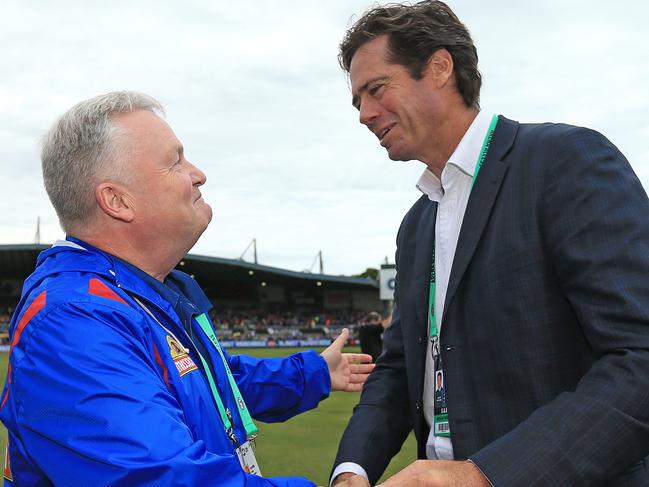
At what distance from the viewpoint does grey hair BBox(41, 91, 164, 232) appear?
2.08 m

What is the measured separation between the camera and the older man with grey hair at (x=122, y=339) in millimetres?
1484

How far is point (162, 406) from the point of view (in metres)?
1.55

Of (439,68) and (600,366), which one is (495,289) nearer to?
(600,366)

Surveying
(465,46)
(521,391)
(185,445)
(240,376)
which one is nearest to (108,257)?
(185,445)

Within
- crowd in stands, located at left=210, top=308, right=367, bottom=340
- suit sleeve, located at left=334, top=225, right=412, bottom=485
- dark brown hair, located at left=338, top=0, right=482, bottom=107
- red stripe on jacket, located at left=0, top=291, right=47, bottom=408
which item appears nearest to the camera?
red stripe on jacket, located at left=0, top=291, right=47, bottom=408

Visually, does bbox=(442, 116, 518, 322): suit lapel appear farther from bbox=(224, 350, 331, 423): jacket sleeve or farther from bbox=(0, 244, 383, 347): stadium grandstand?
bbox=(0, 244, 383, 347): stadium grandstand

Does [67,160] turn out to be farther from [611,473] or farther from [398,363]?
[611,473]

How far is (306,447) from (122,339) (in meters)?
7.05

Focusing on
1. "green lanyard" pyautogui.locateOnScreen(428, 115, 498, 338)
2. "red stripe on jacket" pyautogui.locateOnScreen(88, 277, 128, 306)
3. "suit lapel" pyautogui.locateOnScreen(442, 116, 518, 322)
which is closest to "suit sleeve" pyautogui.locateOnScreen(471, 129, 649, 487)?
"suit lapel" pyautogui.locateOnScreen(442, 116, 518, 322)

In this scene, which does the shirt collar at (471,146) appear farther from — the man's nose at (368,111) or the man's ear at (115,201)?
the man's ear at (115,201)

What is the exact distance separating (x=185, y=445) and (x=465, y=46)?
1.72 m

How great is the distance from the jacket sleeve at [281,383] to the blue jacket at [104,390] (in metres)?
0.73

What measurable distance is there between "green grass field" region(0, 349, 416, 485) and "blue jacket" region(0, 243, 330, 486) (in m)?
4.80

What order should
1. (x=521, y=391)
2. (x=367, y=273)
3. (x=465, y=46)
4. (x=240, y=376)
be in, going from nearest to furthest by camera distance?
(x=521, y=391), (x=465, y=46), (x=240, y=376), (x=367, y=273)
